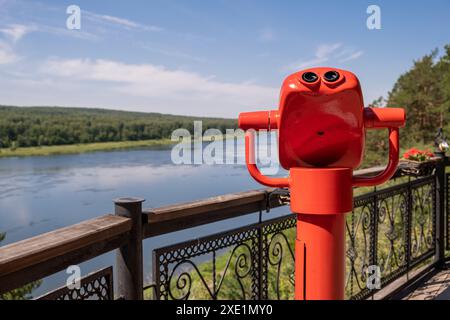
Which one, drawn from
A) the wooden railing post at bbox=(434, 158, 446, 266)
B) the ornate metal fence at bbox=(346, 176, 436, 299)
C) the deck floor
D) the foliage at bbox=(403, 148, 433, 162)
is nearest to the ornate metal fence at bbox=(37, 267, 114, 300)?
the ornate metal fence at bbox=(346, 176, 436, 299)

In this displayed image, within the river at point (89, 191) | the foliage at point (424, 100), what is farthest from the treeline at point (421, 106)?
the river at point (89, 191)

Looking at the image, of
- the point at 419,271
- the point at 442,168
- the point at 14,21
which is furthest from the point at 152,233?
the point at 14,21

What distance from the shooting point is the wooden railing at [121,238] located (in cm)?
92

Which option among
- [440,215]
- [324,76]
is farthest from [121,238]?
[440,215]

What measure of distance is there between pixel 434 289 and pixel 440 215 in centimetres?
71

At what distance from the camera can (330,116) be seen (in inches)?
38.3

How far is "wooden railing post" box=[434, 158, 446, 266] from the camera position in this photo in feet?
10.5

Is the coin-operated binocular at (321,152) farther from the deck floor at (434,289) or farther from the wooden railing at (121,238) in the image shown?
the deck floor at (434,289)

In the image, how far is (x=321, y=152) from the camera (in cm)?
103

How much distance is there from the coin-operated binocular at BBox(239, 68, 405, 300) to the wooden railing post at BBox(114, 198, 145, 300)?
45 centimetres

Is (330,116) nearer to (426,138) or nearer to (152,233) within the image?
(152,233)

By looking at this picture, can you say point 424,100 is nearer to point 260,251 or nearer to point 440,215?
point 440,215

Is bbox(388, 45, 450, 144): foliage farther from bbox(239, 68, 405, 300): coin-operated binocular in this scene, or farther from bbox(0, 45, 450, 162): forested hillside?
bbox(239, 68, 405, 300): coin-operated binocular
